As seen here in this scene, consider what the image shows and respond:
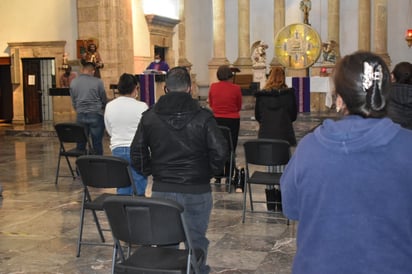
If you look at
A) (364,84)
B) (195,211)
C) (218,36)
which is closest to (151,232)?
(195,211)

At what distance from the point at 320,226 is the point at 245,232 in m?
4.18

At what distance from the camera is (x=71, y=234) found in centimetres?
624

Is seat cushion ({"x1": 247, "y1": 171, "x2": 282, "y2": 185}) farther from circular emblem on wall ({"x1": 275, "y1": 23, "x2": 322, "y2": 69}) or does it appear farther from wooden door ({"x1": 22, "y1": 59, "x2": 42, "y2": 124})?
wooden door ({"x1": 22, "y1": 59, "x2": 42, "y2": 124})

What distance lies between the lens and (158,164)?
3.98m

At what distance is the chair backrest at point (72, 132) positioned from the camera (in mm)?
8539

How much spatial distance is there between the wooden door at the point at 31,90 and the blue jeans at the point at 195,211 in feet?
51.7

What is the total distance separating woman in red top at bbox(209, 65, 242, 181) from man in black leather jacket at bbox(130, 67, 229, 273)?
408 cm

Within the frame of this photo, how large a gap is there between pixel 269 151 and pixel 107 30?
11.9 metres

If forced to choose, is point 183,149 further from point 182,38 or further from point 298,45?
point 182,38

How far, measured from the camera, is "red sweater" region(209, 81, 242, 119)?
8094 millimetres

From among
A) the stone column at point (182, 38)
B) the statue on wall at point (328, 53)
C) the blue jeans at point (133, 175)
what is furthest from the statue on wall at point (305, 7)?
the blue jeans at point (133, 175)

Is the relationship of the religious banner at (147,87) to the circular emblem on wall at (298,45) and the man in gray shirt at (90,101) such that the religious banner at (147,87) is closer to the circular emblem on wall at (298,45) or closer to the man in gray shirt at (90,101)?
the circular emblem on wall at (298,45)

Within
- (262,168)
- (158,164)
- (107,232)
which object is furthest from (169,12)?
(158,164)

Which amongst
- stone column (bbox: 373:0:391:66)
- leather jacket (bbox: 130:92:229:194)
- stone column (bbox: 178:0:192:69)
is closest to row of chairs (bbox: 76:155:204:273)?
leather jacket (bbox: 130:92:229:194)
